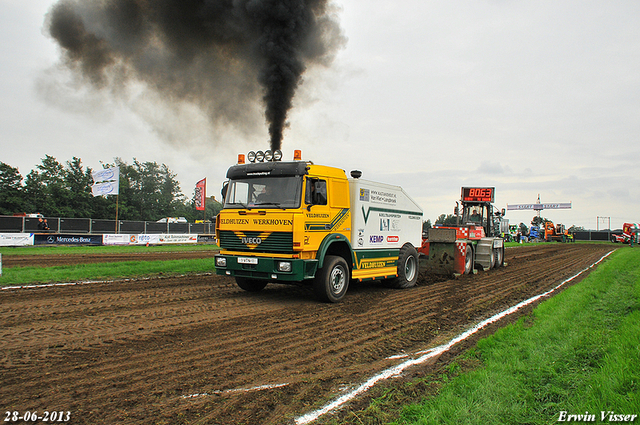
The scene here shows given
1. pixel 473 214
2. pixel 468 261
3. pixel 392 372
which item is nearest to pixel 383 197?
pixel 468 261

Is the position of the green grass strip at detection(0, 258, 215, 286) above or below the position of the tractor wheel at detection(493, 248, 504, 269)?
below

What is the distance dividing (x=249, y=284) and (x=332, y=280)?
231 centimetres

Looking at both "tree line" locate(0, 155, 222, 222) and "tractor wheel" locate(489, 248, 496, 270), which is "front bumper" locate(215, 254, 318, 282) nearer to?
"tractor wheel" locate(489, 248, 496, 270)

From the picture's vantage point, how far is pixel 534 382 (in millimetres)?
3986

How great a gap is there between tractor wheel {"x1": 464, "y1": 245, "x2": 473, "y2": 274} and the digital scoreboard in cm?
392

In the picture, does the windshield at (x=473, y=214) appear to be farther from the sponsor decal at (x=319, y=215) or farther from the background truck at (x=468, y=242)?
the sponsor decal at (x=319, y=215)

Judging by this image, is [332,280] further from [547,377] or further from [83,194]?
[83,194]

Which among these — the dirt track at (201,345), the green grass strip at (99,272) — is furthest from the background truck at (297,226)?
the green grass strip at (99,272)

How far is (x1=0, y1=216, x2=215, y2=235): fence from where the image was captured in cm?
2744

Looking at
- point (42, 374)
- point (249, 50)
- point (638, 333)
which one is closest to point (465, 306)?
point (638, 333)

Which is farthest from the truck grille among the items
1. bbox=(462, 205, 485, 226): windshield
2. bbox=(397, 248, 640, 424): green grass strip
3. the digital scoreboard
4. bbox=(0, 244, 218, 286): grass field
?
bbox=(462, 205, 485, 226): windshield

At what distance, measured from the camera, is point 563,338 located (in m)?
5.39

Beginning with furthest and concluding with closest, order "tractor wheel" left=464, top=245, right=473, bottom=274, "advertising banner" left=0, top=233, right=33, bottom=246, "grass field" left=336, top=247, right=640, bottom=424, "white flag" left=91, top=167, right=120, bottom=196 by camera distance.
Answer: "white flag" left=91, top=167, right=120, bottom=196 < "advertising banner" left=0, top=233, right=33, bottom=246 < "tractor wheel" left=464, top=245, right=473, bottom=274 < "grass field" left=336, top=247, right=640, bottom=424

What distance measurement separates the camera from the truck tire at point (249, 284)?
9.85 metres
